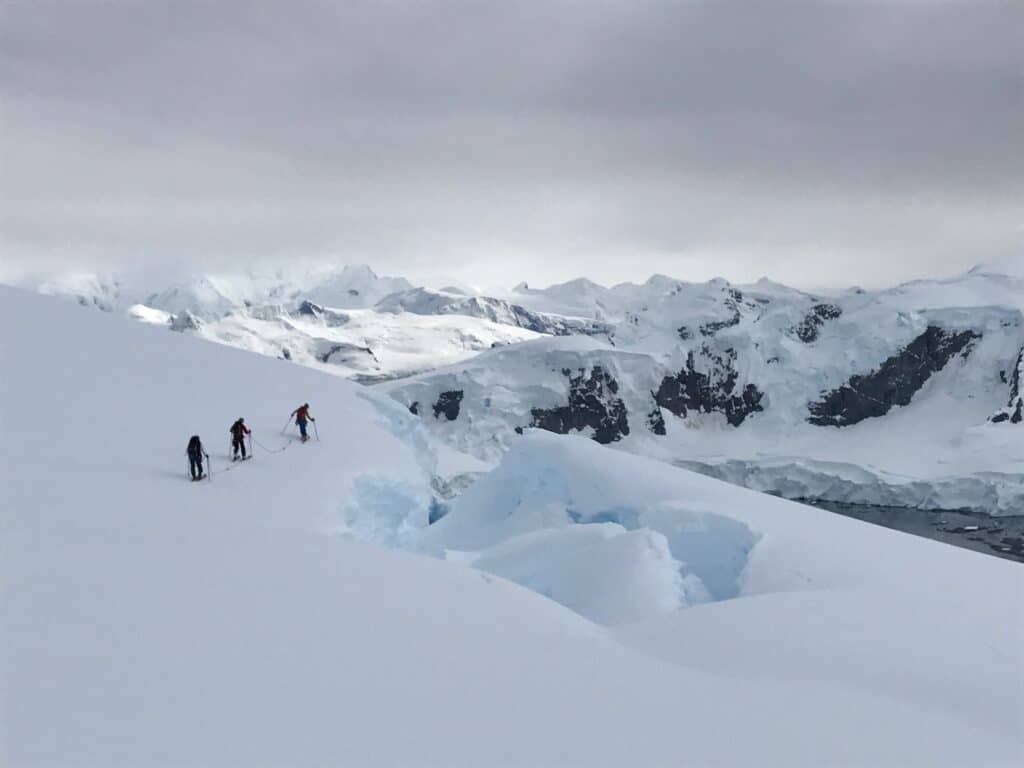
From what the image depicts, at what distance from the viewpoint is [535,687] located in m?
7.20

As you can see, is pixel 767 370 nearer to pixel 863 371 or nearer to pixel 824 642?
pixel 863 371

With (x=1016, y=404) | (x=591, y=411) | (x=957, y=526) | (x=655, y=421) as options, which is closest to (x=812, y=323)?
(x=655, y=421)

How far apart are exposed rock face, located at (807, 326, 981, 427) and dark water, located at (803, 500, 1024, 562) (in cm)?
2383

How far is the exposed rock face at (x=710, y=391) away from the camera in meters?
110

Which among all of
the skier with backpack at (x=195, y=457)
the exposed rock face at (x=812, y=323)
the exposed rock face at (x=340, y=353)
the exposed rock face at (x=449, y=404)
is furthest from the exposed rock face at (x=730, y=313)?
the skier with backpack at (x=195, y=457)

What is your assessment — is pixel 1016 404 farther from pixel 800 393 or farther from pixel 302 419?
pixel 302 419

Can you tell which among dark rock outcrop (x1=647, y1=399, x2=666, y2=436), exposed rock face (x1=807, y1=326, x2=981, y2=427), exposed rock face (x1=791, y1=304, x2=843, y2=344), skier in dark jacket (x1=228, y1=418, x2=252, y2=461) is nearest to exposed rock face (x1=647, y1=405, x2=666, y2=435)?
dark rock outcrop (x1=647, y1=399, x2=666, y2=436)

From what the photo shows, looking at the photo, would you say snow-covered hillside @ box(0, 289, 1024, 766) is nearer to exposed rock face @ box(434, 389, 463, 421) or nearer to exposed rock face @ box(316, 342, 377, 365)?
exposed rock face @ box(434, 389, 463, 421)

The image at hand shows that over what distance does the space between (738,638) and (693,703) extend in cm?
210

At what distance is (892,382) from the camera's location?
106250 millimetres

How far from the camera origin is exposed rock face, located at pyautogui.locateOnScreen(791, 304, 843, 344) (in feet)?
352

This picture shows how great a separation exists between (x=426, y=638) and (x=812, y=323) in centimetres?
10992

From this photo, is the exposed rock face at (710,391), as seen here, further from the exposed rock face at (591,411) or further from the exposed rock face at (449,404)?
the exposed rock face at (449,404)

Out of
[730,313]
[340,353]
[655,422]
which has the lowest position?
[655,422]
